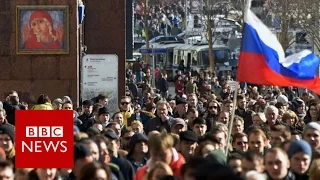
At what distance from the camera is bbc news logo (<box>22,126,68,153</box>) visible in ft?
36.1

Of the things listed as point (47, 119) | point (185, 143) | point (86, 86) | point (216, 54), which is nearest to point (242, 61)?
point (185, 143)

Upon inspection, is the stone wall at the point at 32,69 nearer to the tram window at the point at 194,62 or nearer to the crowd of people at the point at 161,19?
the tram window at the point at 194,62

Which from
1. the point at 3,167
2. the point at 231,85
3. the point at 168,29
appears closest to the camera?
the point at 3,167

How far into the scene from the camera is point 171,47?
7212 cm

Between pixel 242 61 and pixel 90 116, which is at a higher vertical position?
pixel 242 61

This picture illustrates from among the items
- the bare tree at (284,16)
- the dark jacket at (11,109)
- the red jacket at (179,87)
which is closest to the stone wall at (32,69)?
the dark jacket at (11,109)

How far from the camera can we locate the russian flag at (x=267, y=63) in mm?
14758

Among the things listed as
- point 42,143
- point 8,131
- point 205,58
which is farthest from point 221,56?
point 42,143

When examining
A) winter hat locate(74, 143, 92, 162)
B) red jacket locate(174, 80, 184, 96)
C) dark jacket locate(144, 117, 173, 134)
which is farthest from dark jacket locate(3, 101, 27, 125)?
red jacket locate(174, 80, 184, 96)

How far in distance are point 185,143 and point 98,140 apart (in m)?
1.65

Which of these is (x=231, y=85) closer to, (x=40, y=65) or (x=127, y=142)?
(x=40, y=65)

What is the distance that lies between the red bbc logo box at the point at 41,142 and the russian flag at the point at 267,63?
399cm

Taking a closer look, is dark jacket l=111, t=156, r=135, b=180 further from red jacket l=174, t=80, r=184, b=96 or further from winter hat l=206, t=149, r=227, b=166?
red jacket l=174, t=80, r=184, b=96

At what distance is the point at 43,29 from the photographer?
2598 cm
